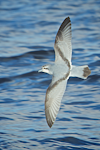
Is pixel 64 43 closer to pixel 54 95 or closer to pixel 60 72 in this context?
pixel 60 72

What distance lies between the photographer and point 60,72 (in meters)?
5.57

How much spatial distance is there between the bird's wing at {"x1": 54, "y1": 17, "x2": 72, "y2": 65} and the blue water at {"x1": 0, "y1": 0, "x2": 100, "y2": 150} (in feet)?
4.59

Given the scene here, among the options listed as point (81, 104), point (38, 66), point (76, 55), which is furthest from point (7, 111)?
point (76, 55)

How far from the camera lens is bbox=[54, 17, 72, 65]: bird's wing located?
560cm

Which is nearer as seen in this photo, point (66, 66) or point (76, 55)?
point (66, 66)

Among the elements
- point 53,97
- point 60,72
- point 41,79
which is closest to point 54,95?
point 53,97

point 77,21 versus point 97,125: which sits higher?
point 77,21

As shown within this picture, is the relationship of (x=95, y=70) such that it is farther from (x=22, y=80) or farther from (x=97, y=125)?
(x=97, y=125)

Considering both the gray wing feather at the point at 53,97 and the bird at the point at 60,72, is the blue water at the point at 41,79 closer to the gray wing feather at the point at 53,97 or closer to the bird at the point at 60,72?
the gray wing feather at the point at 53,97

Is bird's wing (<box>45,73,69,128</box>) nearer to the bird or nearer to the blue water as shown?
the bird

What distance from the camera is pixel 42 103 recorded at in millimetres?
6941

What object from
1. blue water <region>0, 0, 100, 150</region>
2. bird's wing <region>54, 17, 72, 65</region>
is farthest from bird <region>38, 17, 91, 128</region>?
blue water <region>0, 0, 100, 150</region>

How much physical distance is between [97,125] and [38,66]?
3.47 metres

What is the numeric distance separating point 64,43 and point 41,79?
9.22ft
